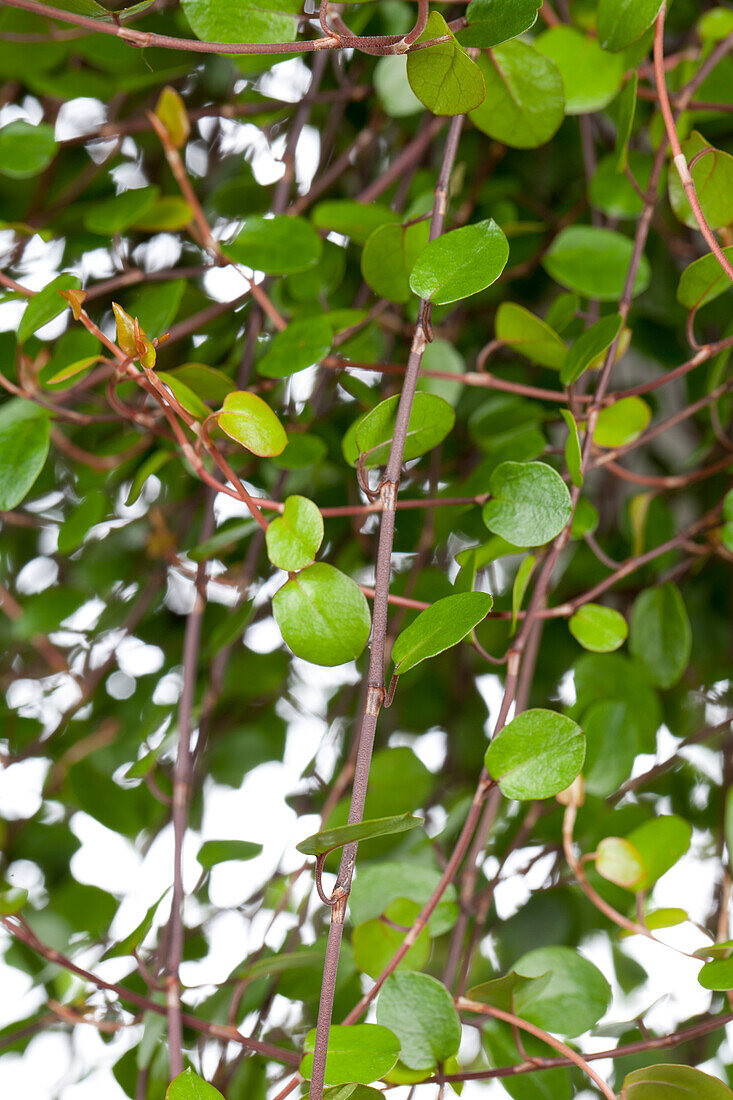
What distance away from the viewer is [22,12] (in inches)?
17.2

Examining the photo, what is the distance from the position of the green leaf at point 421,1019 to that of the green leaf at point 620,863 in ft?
0.31

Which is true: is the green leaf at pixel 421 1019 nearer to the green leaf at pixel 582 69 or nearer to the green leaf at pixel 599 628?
the green leaf at pixel 599 628

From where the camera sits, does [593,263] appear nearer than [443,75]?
No

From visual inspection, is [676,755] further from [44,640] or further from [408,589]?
[44,640]

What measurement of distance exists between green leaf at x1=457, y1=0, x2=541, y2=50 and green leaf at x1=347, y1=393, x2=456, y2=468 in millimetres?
107

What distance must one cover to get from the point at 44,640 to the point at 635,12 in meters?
0.50

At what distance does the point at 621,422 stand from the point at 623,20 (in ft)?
0.52

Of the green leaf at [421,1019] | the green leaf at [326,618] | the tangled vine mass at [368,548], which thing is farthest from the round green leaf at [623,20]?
the green leaf at [421,1019]

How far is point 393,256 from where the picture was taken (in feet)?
1.07

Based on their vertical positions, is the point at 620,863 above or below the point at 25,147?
below

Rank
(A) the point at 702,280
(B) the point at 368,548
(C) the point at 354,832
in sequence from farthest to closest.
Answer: (B) the point at 368,548 → (A) the point at 702,280 → (C) the point at 354,832

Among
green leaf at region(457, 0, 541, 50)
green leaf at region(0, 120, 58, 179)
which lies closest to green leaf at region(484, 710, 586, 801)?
green leaf at region(457, 0, 541, 50)

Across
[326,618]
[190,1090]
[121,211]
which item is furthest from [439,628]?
[121,211]

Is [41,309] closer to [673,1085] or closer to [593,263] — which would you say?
[593,263]
